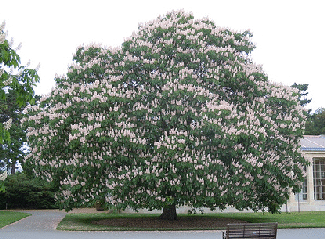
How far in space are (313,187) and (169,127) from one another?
635 inches

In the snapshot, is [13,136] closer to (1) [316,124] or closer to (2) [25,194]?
(2) [25,194]

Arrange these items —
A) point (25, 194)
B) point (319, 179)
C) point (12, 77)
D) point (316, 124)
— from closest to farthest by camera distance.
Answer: point (12, 77) → point (319, 179) → point (25, 194) → point (316, 124)

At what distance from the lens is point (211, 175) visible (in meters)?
16.5

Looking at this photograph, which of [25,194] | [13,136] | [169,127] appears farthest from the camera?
[25,194]

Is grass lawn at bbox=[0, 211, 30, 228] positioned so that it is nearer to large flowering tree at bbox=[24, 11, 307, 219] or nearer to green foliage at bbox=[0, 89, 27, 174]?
large flowering tree at bbox=[24, 11, 307, 219]

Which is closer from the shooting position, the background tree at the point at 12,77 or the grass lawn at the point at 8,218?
the background tree at the point at 12,77

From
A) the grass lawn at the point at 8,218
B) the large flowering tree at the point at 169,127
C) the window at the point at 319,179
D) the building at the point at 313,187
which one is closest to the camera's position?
the large flowering tree at the point at 169,127

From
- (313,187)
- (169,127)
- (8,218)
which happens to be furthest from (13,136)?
(313,187)

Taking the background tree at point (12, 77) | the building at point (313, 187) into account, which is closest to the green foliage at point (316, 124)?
the building at point (313, 187)

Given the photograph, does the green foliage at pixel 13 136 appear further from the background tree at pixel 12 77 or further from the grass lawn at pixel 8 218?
the background tree at pixel 12 77

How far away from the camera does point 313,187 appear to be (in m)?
29.6

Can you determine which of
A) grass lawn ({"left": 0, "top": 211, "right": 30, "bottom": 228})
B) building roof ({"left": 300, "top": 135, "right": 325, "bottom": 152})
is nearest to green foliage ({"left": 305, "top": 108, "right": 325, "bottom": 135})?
building roof ({"left": 300, "top": 135, "right": 325, "bottom": 152})

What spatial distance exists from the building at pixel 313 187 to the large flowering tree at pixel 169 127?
1049cm

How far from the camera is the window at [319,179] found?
98.5 feet
